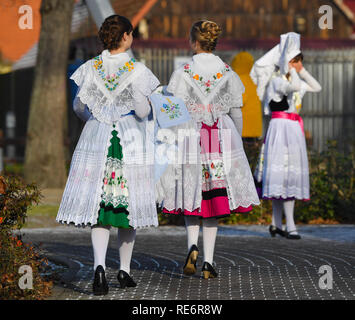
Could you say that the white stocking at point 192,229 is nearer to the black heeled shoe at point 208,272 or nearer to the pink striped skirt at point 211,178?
the pink striped skirt at point 211,178

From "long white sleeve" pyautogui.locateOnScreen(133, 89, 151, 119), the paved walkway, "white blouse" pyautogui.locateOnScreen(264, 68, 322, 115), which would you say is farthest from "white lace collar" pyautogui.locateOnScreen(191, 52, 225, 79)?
"white blouse" pyautogui.locateOnScreen(264, 68, 322, 115)

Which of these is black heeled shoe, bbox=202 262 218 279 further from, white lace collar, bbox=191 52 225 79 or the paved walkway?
white lace collar, bbox=191 52 225 79

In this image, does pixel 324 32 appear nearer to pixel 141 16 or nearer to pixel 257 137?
pixel 141 16

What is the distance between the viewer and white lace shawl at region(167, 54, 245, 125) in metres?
7.98

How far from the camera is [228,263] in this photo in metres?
8.72

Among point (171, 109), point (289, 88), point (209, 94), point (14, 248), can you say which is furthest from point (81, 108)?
point (289, 88)

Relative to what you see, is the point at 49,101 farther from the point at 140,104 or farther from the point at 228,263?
the point at 140,104

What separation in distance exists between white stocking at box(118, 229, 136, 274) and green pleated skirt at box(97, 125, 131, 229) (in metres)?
0.29

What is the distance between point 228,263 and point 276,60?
320cm

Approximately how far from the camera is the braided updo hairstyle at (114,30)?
23.5 ft

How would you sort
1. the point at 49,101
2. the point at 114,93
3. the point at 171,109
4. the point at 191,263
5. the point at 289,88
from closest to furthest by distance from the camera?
the point at 114,93, the point at 171,109, the point at 191,263, the point at 289,88, the point at 49,101

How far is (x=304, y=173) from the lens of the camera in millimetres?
11109

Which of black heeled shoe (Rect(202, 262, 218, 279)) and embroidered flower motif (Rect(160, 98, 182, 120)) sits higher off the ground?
embroidered flower motif (Rect(160, 98, 182, 120))

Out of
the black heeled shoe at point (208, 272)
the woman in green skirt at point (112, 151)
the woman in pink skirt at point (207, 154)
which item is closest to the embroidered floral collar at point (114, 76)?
the woman in green skirt at point (112, 151)
